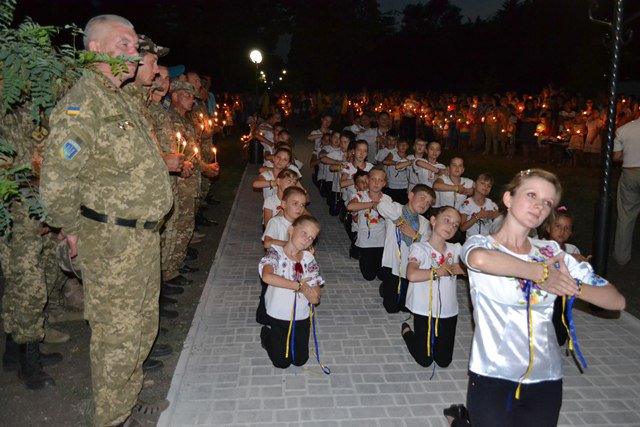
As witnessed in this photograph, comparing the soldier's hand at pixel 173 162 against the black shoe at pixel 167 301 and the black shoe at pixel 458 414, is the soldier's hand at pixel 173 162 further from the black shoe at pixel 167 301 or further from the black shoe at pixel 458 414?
the black shoe at pixel 458 414

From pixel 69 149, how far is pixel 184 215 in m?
3.93

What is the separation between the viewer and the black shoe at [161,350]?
534 cm

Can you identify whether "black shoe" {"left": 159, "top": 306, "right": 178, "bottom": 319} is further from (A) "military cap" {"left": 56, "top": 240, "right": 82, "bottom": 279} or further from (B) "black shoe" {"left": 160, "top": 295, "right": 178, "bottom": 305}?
(A) "military cap" {"left": 56, "top": 240, "right": 82, "bottom": 279}

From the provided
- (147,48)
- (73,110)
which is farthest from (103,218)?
(147,48)

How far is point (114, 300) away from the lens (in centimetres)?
362

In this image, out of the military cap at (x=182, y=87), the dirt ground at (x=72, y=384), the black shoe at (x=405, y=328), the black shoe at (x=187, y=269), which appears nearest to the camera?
the dirt ground at (x=72, y=384)

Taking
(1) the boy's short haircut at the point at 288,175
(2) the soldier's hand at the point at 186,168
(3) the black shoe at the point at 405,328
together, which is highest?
(2) the soldier's hand at the point at 186,168

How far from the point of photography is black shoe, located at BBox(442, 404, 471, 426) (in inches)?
161

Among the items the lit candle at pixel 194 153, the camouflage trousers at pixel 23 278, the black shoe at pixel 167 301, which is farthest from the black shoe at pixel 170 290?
the camouflage trousers at pixel 23 278

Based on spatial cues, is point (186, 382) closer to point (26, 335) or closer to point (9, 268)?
point (26, 335)

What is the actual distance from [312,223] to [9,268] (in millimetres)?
2735

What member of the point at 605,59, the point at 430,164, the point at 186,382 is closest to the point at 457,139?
the point at 605,59

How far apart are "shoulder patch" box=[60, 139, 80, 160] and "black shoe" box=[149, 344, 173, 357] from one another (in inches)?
106

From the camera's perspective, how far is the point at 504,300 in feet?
10.3
